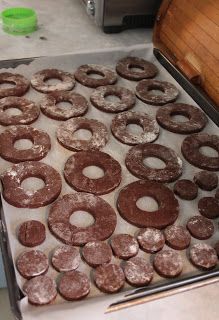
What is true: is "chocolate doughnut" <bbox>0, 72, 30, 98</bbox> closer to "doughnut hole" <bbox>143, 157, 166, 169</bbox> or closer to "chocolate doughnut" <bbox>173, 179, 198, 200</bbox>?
"doughnut hole" <bbox>143, 157, 166, 169</bbox>

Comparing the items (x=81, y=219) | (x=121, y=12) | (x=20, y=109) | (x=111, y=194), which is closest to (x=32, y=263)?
(x=81, y=219)

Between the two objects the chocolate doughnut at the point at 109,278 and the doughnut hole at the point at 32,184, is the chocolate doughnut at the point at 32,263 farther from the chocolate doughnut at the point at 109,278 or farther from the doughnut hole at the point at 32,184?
the doughnut hole at the point at 32,184

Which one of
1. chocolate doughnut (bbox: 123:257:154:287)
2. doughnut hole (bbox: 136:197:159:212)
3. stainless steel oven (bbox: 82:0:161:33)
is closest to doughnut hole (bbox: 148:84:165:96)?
stainless steel oven (bbox: 82:0:161:33)

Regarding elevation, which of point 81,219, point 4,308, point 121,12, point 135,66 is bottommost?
point 4,308

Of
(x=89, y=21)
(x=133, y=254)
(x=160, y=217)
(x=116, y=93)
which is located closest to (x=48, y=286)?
(x=133, y=254)

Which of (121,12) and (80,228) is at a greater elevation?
(121,12)

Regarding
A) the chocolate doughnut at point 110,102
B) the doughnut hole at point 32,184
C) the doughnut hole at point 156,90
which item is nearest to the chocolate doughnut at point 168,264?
the doughnut hole at point 32,184

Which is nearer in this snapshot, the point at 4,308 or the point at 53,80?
the point at 4,308

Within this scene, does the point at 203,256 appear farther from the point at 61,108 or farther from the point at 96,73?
the point at 96,73
